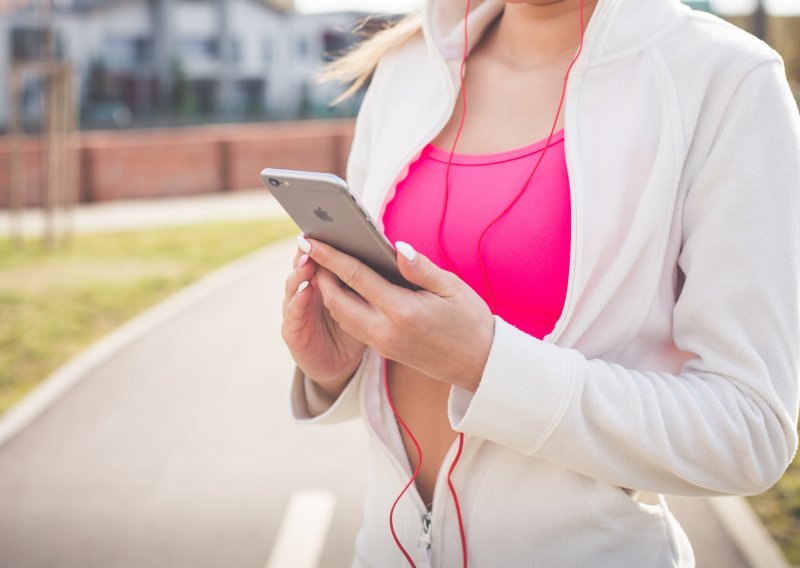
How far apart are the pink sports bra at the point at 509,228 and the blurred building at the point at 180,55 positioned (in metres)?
48.9

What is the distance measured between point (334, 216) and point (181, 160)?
20.5 meters

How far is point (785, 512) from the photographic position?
4152 mm

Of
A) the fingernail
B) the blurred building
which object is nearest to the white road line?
the fingernail

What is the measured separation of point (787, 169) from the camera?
1.26 metres

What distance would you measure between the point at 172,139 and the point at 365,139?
20579 millimetres

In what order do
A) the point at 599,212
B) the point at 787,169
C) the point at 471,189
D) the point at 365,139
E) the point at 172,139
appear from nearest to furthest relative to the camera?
the point at 787,169, the point at 599,212, the point at 471,189, the point at 365,139, the point at 172,139

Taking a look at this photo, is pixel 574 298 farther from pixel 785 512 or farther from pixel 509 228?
pixel 785 512

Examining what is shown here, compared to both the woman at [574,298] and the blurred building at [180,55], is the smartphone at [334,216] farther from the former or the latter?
the blurred building at [180,55]

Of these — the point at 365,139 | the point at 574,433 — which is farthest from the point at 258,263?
the point at 574,433

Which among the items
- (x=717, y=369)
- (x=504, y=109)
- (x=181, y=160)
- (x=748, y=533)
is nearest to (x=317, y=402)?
(x=504, y=109)

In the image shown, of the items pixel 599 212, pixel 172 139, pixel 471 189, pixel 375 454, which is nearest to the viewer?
pixel 599 212

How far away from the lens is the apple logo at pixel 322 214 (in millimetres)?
1326

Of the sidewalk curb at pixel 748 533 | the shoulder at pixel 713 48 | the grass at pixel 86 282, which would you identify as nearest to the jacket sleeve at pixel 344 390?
the shoulder at pixel 713 48

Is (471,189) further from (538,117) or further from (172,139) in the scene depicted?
(172,139)
